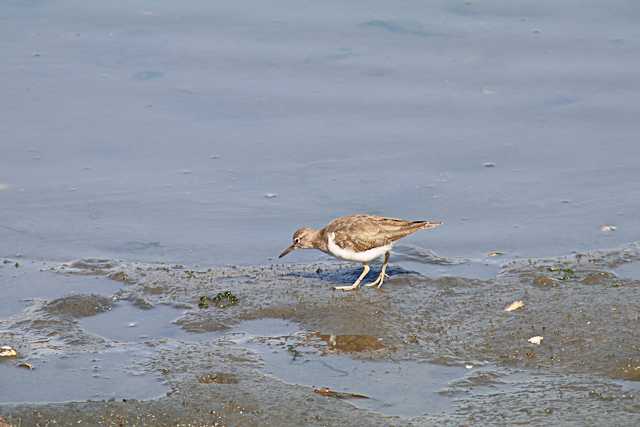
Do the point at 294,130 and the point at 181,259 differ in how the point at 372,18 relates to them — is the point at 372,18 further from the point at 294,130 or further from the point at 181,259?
the point at 181,259

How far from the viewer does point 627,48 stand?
13719mm

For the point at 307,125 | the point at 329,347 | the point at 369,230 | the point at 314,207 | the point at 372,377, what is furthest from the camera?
the point at 307,125

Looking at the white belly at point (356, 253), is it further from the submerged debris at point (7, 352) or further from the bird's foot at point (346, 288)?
the submerged debris at point (7, 352)

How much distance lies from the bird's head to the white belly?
0.23 meters

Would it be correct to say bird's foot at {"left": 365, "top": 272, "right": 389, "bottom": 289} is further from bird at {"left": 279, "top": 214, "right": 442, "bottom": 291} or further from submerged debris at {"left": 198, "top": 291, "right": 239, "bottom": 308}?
submerged debris at {"left": 198, "top": 291, "right": 239, "bottom": 308}

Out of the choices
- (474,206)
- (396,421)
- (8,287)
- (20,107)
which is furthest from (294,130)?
(396,421)

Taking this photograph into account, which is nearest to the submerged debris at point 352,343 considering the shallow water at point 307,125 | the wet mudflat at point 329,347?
the wet mudflat at point 329,347

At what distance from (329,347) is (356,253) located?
1.47 metres

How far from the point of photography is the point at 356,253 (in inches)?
363

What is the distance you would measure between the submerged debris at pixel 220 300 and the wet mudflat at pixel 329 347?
0.05m

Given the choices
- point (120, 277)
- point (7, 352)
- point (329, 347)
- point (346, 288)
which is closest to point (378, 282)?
point (346, 288)

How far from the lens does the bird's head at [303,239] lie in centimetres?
952

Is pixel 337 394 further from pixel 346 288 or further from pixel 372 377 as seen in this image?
pixel 346 288

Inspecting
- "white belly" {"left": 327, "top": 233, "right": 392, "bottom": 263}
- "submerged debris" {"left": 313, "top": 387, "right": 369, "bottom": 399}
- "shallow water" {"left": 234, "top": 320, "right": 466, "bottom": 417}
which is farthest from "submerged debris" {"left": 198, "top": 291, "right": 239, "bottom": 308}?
"submerged debris" {"left": 313, "top": 387, "right": 369, "bottom": 399}
